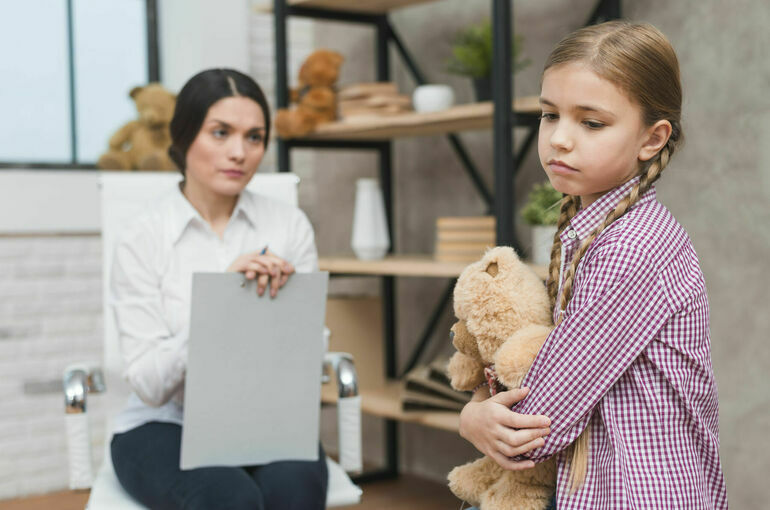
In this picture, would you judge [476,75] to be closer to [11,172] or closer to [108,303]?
[108,303]

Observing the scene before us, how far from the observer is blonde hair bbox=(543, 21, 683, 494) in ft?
2.89

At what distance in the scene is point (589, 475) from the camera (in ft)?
2.92

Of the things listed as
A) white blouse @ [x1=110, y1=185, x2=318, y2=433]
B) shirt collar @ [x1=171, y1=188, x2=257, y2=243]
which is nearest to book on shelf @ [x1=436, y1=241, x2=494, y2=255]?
white blouse @ [x1=110, y1=185, x2=318, y2=433]

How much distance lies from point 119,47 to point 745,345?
233 centimetres

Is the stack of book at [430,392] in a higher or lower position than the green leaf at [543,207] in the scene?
lower

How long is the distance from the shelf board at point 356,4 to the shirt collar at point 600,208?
1.72 m

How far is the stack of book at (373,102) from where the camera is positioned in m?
2.47

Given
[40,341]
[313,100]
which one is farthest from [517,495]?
[40,341]

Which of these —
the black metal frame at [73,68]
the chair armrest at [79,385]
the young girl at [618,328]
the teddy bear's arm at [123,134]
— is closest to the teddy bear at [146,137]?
the teddy bear's arm at [123,134]

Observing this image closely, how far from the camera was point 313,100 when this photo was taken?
8.41 ft

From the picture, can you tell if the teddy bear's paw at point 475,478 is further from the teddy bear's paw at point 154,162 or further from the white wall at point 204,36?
the white wall at point 204,36

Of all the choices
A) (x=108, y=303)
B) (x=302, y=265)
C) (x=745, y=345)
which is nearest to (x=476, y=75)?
(x=302, y=265)

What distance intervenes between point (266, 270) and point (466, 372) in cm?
46

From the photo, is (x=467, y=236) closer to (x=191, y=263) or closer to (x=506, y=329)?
(x=191, y=263)
